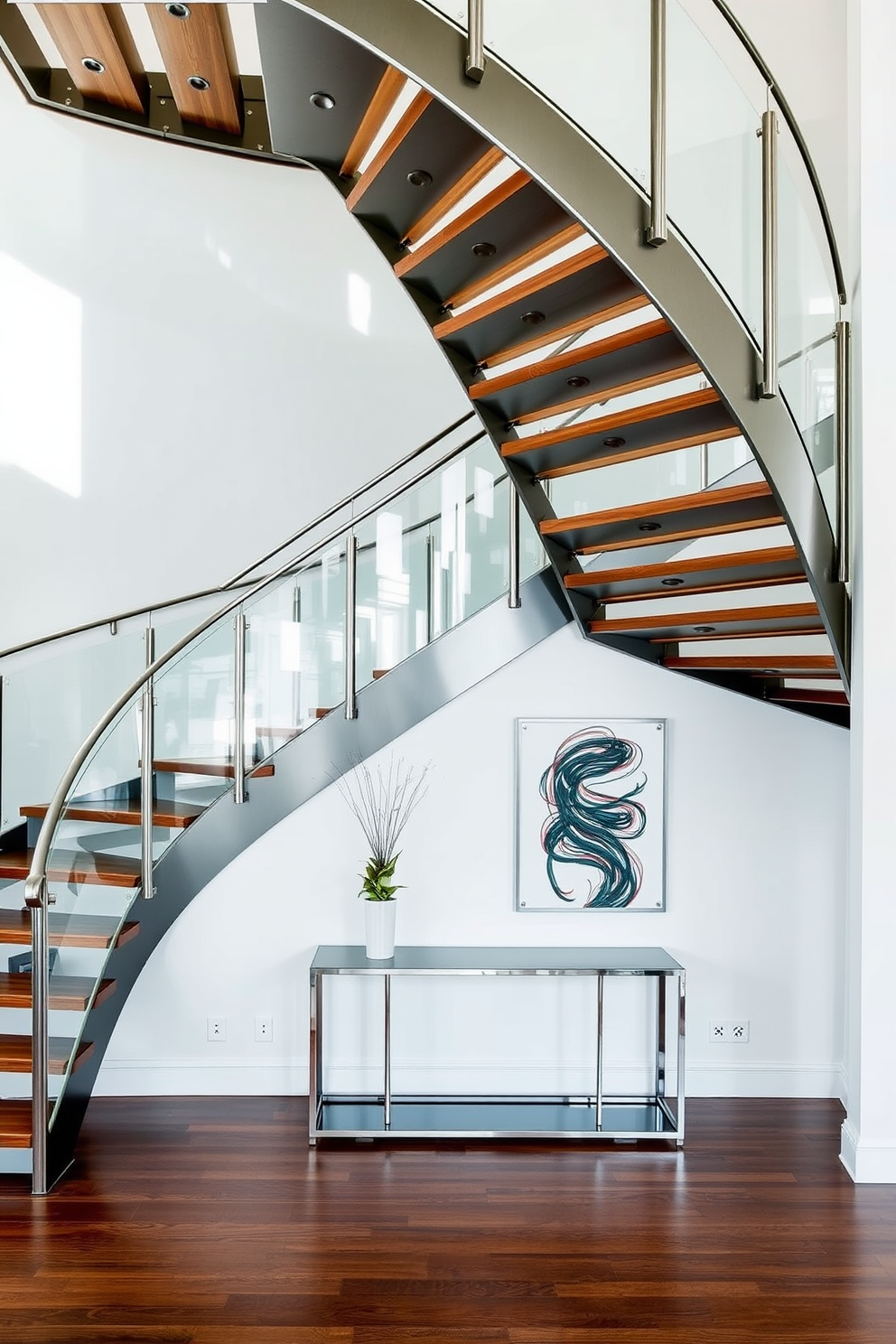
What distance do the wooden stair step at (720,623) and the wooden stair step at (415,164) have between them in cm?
181

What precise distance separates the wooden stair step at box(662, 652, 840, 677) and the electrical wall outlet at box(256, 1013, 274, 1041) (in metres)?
2.47

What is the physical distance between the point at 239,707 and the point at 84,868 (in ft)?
3.04

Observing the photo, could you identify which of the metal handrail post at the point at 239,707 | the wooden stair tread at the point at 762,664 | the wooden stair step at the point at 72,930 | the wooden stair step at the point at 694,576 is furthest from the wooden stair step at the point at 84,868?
the wooden stair tread at the point at 762,664

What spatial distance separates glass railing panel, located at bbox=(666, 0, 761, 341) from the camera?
A: 115 inches

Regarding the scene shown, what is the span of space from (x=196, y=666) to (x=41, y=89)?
12.4 ft

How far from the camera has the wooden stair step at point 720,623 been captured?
3445mm

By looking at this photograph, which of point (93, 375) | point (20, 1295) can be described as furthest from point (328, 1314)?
point (93, 375)

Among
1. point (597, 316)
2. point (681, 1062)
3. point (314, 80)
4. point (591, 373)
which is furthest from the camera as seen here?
point (681, 1062)

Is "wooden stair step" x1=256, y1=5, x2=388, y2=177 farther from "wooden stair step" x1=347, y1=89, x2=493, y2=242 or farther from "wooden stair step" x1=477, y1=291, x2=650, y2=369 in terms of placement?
"wooden stair step" x1=477, y1=291, x2=650, y2=369

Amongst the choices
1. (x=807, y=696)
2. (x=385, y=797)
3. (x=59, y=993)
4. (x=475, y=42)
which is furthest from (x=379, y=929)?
(x=475, y=42)

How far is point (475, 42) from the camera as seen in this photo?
2.65 meters

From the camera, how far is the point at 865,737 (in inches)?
137

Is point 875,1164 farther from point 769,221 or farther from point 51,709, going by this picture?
point 51,709

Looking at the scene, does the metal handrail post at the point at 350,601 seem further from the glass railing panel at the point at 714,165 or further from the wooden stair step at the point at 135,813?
the glass railing panel at the point at 714,165
